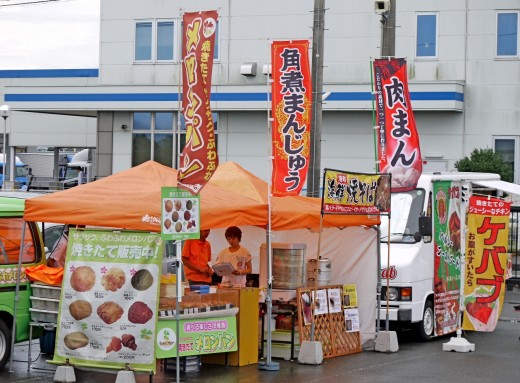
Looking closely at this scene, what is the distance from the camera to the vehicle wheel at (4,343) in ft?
42.3

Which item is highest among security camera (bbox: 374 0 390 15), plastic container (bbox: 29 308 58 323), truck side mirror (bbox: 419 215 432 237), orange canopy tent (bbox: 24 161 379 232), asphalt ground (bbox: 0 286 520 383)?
security camera (bbox: 374 0 390 15)

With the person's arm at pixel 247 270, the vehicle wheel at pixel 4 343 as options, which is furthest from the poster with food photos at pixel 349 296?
the vehicle wheel at pixel 4 343

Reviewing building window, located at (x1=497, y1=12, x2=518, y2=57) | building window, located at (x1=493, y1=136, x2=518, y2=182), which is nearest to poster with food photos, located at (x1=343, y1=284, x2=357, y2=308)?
building window, located at (x1=493, y1=136, x2=518, y2=182)

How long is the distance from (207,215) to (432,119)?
2118cm

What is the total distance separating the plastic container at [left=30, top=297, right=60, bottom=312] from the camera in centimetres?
1300

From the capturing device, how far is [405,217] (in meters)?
17.0

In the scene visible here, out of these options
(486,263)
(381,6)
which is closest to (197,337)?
(486,263)

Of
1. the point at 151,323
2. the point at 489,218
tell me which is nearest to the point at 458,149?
the point at 489,218

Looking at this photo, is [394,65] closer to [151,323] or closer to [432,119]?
[151,323]

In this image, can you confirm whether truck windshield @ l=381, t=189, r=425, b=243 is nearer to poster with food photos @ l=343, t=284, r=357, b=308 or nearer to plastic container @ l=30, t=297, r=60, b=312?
poster with food photos @ l=343, t=284, r=357, b=308

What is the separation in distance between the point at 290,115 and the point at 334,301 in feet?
9.47

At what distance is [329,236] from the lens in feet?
53.0

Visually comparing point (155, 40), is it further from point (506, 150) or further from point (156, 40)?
point (506, 150)

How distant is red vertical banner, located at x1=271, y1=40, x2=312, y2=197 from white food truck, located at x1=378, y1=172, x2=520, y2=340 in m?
2.49
